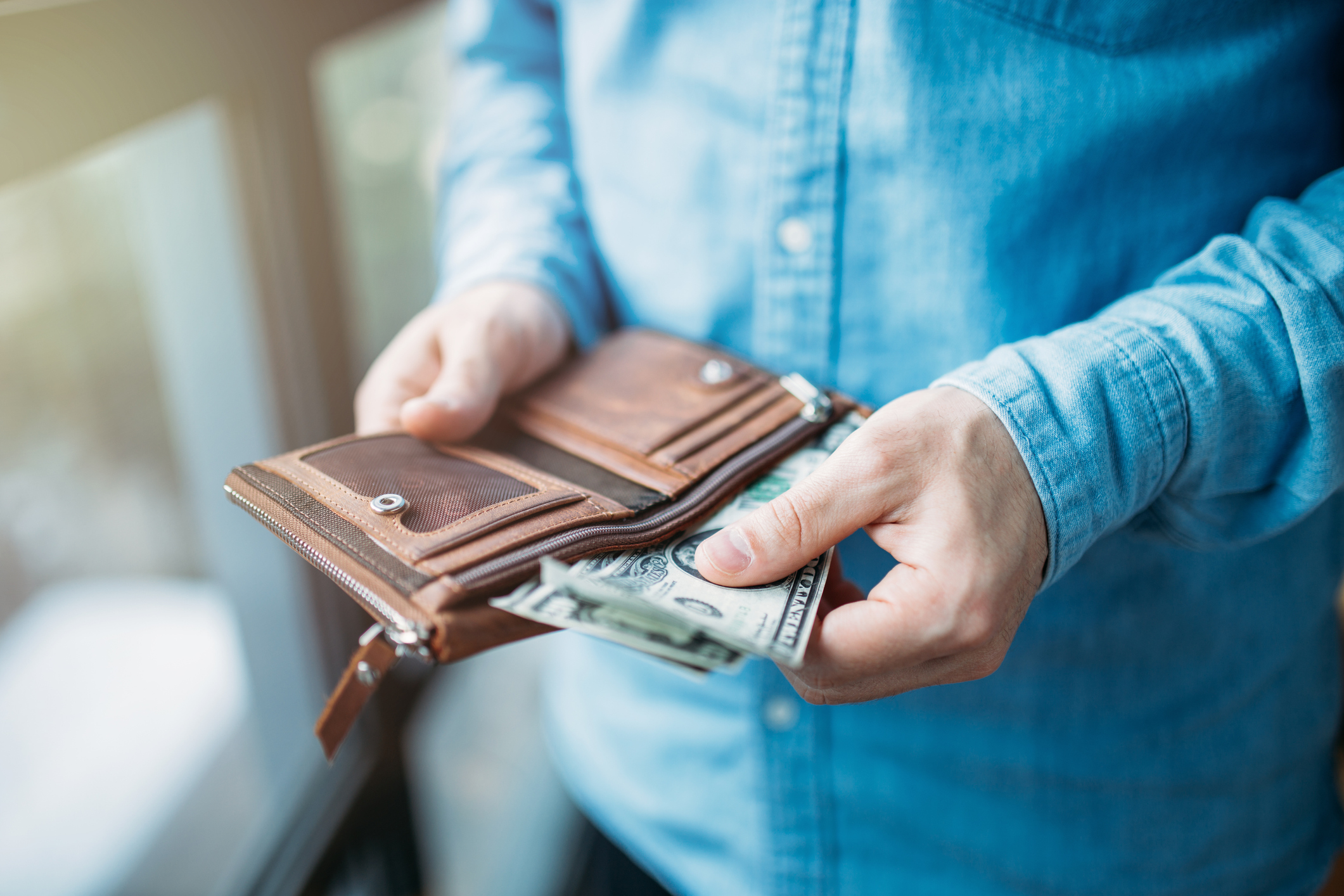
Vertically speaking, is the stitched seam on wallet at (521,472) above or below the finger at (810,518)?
below

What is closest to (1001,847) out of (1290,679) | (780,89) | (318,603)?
(1290,679)

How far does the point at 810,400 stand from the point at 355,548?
19.3 inches

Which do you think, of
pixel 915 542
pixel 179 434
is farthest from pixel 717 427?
pixel 179 434

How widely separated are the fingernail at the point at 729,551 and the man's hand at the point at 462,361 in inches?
12.5

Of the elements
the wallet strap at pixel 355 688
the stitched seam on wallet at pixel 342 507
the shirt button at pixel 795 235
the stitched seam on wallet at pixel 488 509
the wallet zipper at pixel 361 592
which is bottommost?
the wallet strap at pixel 355 688

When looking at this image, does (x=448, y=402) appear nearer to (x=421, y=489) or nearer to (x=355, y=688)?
(x=421, y=489)

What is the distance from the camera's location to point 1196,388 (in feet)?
2.28

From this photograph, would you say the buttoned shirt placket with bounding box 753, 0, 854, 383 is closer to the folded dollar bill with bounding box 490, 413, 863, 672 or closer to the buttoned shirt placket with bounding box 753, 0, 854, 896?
the buttoned shirt placket with bounding box 753, 0, 854, 896

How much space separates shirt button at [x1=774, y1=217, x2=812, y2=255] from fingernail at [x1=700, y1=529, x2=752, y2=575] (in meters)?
0.36

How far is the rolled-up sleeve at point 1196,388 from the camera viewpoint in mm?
686

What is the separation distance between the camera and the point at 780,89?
0.85 m

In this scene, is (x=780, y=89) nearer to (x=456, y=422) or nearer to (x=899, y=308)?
(x=899, y=308)

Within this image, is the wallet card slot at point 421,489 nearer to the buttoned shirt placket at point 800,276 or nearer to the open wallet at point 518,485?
the open wallet at point 518,485

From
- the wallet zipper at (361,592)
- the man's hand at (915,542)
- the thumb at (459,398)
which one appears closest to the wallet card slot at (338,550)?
the wallet zipper at (361,592)
